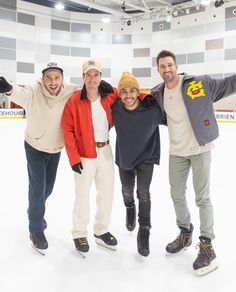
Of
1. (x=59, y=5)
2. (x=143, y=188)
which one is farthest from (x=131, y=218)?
(x=59, y=5)

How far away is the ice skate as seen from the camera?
2.10m

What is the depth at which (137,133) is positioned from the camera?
6.96ft

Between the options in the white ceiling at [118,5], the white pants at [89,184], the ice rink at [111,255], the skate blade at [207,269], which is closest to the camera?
the ice rink at [111,255]

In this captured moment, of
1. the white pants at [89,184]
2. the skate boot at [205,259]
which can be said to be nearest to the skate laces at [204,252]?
the skate boot at [205,259]

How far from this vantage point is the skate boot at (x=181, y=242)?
7.13 feet

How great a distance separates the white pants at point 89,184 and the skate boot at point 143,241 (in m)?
0.33

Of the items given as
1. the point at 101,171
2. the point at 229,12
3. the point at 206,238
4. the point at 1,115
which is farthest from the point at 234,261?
the point at 229,12

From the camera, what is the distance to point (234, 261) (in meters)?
2.05

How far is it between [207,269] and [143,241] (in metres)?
0.44

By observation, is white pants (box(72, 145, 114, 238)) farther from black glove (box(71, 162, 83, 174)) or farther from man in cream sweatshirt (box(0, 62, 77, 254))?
man in cream sweatshirt (box(0, 62, 77, 254))

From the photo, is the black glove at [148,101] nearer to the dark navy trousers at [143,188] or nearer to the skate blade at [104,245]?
the dark navy trousers at [143,188]

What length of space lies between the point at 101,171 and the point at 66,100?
542 millimetres

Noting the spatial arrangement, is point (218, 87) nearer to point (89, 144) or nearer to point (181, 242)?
point (89, 144)

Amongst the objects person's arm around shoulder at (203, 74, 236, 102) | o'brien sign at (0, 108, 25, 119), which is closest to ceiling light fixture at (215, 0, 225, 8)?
o'brien sign at (0, 108, 25, 119)
